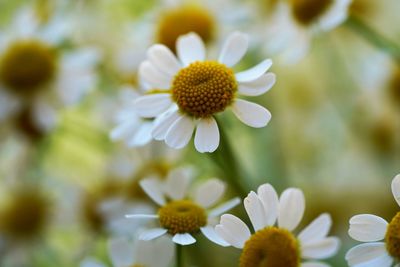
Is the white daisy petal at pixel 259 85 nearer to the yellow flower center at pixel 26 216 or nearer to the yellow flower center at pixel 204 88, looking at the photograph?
the yellow flower center at pixel 204 88

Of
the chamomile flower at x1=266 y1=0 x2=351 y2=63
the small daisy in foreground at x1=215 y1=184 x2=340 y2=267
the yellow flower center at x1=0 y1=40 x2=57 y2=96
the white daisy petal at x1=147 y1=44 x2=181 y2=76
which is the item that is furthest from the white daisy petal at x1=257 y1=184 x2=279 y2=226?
the yellow flower center at x1=0 y1=40 x2=57 y2=96

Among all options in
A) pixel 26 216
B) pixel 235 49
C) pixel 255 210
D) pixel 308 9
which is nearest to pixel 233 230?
pixel 255 210

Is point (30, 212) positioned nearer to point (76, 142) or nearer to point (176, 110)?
point (76, 142)

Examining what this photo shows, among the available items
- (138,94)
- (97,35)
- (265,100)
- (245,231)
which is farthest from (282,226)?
(97,35)

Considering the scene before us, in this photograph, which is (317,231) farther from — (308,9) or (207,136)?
(308,9)

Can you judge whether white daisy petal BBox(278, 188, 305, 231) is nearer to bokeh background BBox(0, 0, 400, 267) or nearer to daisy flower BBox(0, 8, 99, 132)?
bokeh background BBox(0, 0, 400, 267)

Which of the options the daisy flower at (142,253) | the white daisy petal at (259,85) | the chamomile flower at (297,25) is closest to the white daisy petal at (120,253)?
the daisy flower at (142,253)
